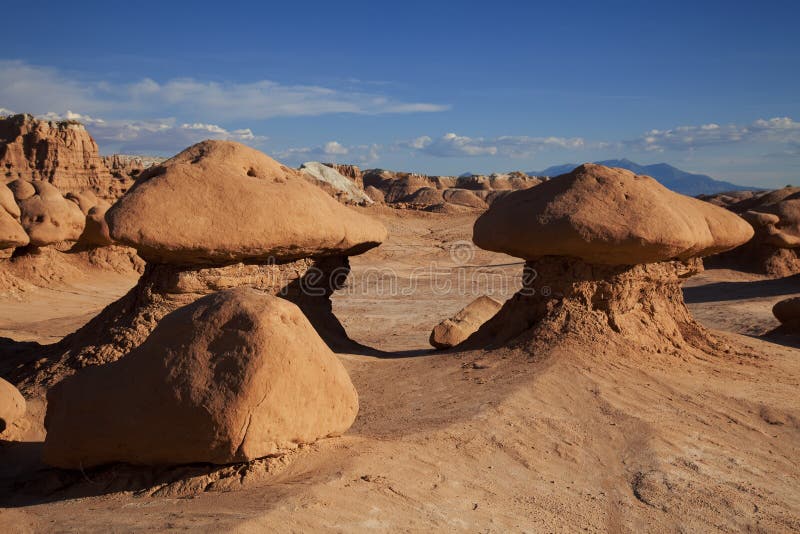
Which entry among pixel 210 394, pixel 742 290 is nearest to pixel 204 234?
pixel 210 394

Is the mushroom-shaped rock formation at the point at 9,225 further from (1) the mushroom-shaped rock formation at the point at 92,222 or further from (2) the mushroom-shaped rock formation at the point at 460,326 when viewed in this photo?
(2) the mushroom-shaped rock formation at the point at 460,326

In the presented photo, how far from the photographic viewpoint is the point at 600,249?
6863mm

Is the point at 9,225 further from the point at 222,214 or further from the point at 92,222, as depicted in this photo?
the point at 222,214

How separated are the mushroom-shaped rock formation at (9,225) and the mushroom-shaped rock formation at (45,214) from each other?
1.47 m

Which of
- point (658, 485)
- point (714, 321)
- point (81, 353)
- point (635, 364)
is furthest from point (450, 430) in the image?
point (714, 321)

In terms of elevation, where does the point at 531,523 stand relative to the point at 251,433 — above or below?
below

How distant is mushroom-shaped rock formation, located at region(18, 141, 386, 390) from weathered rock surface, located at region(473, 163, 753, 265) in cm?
192

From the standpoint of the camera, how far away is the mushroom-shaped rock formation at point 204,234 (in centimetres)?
645

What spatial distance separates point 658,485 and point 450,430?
1.50m

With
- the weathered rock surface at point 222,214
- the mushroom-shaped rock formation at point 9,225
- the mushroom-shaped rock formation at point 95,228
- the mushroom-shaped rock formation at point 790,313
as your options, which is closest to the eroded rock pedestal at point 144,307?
the weathered rock surface at point 222,214

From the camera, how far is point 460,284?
17.4 m

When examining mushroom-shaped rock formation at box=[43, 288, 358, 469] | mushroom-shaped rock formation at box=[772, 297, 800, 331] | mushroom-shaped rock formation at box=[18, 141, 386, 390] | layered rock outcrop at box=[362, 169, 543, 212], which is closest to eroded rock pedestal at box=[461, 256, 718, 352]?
mushroom-shaped rock formation at box=[18, 141, 386, 390]

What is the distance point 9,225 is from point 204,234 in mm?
6981

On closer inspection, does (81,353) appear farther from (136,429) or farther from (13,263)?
(13,263)
